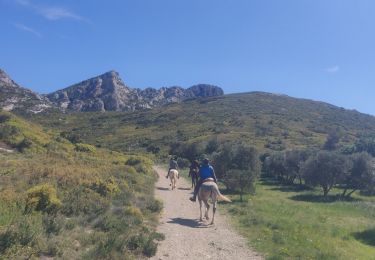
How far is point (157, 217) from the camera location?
17.9m

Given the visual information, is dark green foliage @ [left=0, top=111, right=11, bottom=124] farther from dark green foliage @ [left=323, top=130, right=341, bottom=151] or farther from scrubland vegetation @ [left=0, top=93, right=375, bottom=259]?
dark green foliage @ [left=323, top=130, right=341, bottom=151]

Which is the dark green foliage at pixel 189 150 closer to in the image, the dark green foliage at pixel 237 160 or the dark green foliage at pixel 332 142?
the dark green foliage at pixel 332 142

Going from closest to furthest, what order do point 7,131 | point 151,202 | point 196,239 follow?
point 196,239 → point 151,202 → point 7,131

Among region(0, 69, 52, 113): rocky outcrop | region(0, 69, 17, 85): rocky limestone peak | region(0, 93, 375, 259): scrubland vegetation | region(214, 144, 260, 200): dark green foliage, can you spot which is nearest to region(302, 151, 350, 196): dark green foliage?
region(0, 93, 375, 259): scrubland vegetation

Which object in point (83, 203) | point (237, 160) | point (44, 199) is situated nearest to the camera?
point (44, 199)

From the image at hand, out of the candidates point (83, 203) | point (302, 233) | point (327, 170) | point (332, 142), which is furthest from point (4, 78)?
point (302, 233)

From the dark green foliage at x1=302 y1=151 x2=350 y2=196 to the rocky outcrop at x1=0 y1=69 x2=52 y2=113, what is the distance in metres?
128

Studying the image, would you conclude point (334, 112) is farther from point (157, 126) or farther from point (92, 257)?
point (92, 257)

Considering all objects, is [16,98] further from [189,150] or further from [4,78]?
[189,150]

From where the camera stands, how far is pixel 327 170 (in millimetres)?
42250

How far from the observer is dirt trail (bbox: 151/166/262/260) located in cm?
1284

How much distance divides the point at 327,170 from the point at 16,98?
146963 millimetres

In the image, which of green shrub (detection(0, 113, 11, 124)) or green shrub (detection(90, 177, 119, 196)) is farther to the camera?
green shrub (detection(0, 113, 11, 124))

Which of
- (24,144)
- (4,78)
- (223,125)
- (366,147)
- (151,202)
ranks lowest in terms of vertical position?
(151,202)
